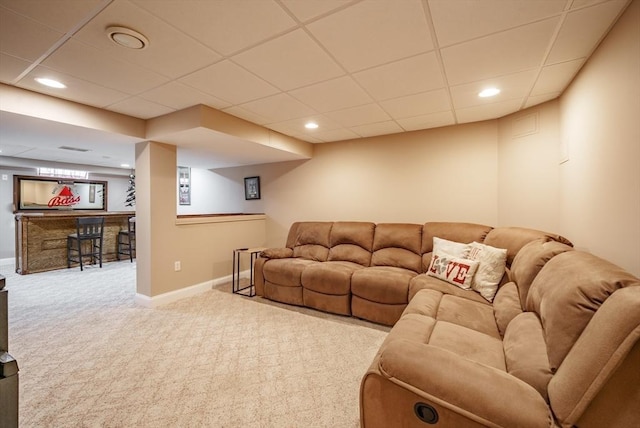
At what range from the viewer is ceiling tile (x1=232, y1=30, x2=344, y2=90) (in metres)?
1.71

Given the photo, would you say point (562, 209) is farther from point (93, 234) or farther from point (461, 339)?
point (93, 234)

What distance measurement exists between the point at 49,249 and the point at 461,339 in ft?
22.3

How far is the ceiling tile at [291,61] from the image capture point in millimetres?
1713

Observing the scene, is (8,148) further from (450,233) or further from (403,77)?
(450,233)

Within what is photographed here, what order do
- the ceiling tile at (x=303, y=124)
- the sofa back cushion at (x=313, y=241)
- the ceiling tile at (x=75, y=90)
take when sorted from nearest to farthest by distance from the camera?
the ceiling tile at (x=75, y=90) < the ceiling tile at (x=303, y=124) < the sofa back cushion at (x=313, y=241)

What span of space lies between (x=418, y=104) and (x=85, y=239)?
613cm

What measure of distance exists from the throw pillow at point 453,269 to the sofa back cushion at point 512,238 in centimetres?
30

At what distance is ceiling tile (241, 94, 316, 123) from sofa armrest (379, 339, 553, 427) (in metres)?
2.33

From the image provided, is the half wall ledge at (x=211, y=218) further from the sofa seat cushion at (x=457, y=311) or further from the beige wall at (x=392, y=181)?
the sofa seat cushion at (x=457, y=311)

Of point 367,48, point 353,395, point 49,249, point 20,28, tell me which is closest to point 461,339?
point 353,395

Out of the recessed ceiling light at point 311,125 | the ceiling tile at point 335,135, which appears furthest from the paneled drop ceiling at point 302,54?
the ceiling tile at point 335,135

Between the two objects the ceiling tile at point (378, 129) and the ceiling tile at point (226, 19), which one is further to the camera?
the ceiling tile at point (378, 129)

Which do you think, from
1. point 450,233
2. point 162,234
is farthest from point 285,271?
point 450,233

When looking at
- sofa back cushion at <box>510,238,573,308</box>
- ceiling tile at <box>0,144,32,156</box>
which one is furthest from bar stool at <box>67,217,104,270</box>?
sofa back cushion at <box>510,238,573,308</box>
